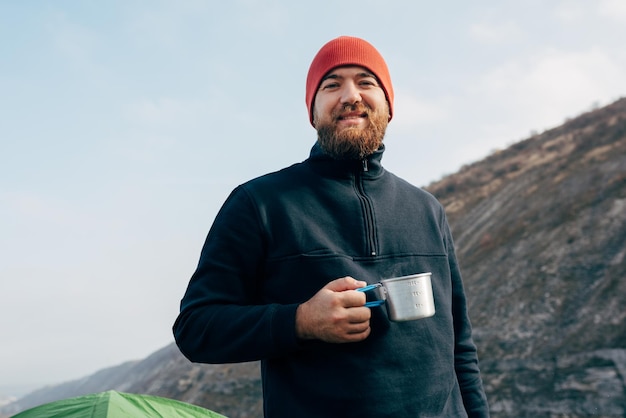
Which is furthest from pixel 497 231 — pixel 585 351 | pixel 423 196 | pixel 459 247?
pixel 423 196

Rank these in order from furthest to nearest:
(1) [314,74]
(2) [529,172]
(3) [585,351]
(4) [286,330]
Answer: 1. (2) [529,172]
2. (3) [585,351]
3. (1) [314,74]
4. (4) [286,330]

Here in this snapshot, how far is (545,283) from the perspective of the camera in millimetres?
17125

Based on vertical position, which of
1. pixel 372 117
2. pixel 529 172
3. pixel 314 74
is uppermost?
pixel 529 172

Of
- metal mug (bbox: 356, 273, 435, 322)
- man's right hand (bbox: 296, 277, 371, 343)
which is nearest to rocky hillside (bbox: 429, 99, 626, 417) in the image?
metal mug (bbox: 356, 273, 435, 322)

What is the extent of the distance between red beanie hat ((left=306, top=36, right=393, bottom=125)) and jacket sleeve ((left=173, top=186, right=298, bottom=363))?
1.93 feet

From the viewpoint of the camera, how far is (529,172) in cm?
2672

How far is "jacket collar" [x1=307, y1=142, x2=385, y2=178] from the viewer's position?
2326 millimetres

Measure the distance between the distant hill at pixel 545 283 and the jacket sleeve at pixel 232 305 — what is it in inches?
475

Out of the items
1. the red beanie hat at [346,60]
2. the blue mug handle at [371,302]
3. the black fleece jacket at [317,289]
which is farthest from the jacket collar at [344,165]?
the blue mug handle at [371,302]

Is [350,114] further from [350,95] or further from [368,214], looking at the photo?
[368,214]

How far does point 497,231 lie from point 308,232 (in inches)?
834

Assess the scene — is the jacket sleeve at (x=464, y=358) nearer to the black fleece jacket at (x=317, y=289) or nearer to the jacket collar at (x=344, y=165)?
the black fleece jacket at (x=317, y=289)

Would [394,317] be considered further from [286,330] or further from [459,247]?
[459,247]

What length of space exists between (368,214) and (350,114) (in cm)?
38
